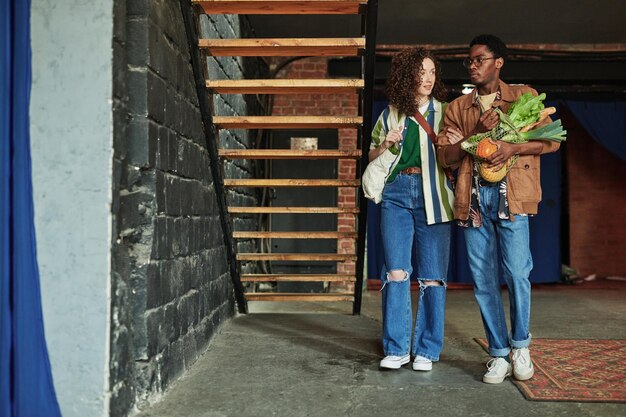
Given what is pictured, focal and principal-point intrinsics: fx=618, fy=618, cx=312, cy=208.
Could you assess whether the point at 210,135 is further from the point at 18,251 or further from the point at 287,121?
the point at 18,251

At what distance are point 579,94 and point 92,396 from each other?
643 centimetres

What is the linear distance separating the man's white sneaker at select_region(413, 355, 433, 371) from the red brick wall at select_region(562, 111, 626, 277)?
693 cm

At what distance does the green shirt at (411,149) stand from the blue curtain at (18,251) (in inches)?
65.9

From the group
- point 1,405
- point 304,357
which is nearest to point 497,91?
point 304,357

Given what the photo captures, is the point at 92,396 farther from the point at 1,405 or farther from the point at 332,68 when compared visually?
the point at 332,68

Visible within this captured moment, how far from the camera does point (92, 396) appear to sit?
6.88 ft

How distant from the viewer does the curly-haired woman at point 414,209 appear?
2.95 metres

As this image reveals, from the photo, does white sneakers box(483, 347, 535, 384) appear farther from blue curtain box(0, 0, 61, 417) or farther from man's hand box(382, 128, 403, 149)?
blue curtain box(0, 0, 61, 417)

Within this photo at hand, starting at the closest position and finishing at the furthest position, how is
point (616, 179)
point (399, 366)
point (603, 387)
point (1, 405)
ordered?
1. point (1, 405)
2. point (603, 387)
3. point (399, 366)
4. point (616, 179)

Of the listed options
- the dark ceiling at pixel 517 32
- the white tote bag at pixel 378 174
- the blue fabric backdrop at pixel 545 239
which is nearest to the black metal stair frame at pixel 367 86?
the white tote bag at pixel 378 174

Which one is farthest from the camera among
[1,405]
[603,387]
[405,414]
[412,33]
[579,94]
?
[579,94]

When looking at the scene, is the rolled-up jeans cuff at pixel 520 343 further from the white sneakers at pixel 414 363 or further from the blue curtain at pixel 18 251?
the blue curtain at pixel 18 251

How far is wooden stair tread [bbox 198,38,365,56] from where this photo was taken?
3123 mm

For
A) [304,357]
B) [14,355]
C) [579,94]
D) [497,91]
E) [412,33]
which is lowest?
[304,357]
